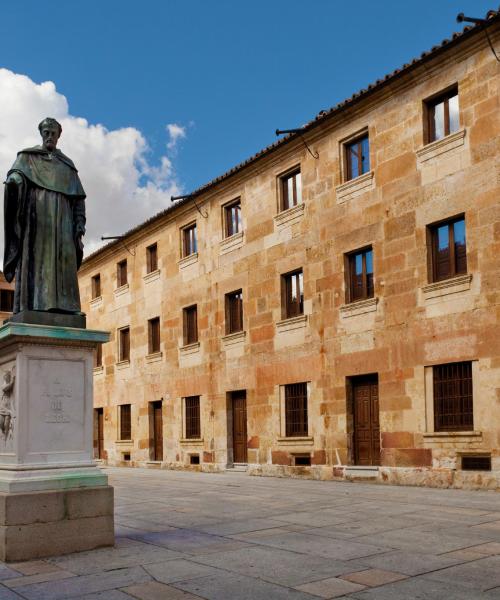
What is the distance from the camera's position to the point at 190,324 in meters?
25.5

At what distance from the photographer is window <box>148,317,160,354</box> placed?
90.5 feet

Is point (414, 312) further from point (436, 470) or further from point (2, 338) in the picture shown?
point (2, 338)

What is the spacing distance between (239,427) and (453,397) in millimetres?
8594

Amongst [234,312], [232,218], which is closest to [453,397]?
[234,312]

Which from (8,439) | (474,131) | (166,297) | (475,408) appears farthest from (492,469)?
(166,297)

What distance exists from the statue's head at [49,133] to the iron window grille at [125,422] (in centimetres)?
2120

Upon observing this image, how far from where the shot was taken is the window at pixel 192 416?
24375 millimetres

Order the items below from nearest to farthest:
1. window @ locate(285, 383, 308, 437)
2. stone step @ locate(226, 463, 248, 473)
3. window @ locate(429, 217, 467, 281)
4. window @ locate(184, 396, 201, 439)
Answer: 1. window @ locate(429, 217, 467, 281)
2. window @ locate(285, 383, 308, 437)
3. stone step @ locate(226, 463, 248, 473)
4. window @ locate(184, 396, 201, 439)

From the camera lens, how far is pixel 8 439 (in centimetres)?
782

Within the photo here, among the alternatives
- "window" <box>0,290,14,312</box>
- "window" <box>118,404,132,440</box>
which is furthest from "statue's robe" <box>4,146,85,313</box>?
"window" <box>0,290,14,312</box>

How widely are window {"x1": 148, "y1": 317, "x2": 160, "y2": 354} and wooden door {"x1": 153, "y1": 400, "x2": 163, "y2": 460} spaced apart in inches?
78.7

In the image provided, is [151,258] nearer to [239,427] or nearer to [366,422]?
[239,427]

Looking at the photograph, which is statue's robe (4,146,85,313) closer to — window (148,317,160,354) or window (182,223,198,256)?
window (182,223,198,256)

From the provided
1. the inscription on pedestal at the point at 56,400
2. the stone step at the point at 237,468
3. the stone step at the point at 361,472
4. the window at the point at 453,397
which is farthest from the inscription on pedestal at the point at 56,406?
the stone step at the point at 237,468
